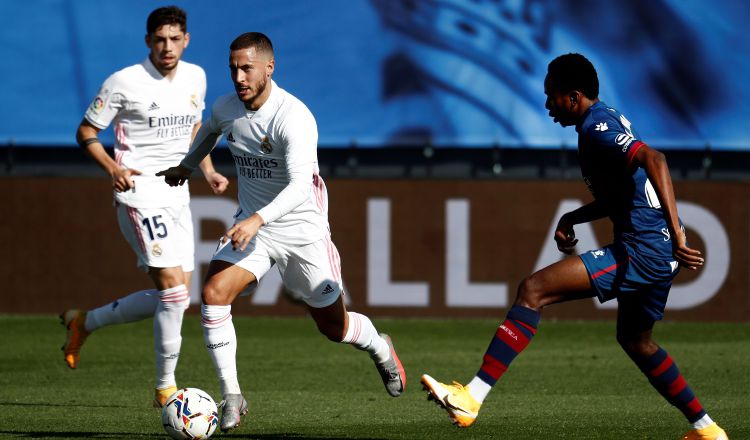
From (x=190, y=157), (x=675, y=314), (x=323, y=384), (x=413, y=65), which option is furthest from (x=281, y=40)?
(x=190, y=157)

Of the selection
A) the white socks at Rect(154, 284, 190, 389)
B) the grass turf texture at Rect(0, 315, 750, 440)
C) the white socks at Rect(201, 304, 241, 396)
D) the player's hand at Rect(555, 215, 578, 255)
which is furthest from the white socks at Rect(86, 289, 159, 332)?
the player's hand at Rect(555, 215, 578, 255)

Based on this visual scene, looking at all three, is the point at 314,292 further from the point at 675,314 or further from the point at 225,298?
the point at 675,314

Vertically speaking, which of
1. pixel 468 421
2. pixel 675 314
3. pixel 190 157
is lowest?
pixel 675 314

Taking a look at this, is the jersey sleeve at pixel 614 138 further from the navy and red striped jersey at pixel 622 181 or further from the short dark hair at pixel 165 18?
the short dark hair at pixel 165 18

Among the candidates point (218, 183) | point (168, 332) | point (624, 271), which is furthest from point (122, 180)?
point (624, 271)

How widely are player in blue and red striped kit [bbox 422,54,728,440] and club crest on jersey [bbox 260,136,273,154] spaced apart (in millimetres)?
1534

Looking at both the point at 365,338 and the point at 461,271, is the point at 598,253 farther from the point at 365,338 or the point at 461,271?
the point at 461,271

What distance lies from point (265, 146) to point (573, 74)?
67.6 inches

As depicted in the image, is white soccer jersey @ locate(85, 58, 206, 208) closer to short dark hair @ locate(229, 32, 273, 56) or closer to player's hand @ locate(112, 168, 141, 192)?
player's hand @ locate(112, 168, 141, 192)

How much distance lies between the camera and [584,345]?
12109 millimetres

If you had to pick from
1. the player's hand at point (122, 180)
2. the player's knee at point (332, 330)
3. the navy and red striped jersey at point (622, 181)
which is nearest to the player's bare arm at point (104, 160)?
the player's hand at point (122, 180)

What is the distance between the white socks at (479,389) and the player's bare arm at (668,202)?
41.8 inches

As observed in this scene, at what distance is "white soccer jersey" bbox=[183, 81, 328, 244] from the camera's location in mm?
6656

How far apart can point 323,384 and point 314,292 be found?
2427mm
